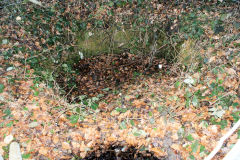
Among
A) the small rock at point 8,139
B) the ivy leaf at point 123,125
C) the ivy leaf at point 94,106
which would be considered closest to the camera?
the small rock at point 8,139

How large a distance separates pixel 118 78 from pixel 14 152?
286cm

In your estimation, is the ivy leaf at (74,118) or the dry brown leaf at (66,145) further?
the ivy leaf at (74,118)

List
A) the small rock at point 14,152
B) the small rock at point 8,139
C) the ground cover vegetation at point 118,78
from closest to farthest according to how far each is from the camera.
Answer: the small rock at point 14,152
the small rock at point 8,139
the ground cover vegetation at point 118,78

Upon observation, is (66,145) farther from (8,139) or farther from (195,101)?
(195,101)

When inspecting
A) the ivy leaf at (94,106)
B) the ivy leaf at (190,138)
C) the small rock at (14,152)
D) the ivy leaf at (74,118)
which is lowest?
the small rock at (14,152)

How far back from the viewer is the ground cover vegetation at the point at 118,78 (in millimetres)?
2684

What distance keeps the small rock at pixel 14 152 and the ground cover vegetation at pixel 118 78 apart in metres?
0.07

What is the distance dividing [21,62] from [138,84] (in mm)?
2807

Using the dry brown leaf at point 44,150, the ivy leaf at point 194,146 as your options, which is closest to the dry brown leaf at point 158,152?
the ivy leaf at point 194,146

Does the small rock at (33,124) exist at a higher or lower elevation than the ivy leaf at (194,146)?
higher

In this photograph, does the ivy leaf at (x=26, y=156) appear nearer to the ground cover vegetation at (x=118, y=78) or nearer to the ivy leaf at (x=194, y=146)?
the ground cover vegetation at (x=118, y=78)

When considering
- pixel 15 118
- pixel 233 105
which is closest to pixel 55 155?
pixel 15 118

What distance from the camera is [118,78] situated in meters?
4.54

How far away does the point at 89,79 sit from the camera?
4570 millimetres
